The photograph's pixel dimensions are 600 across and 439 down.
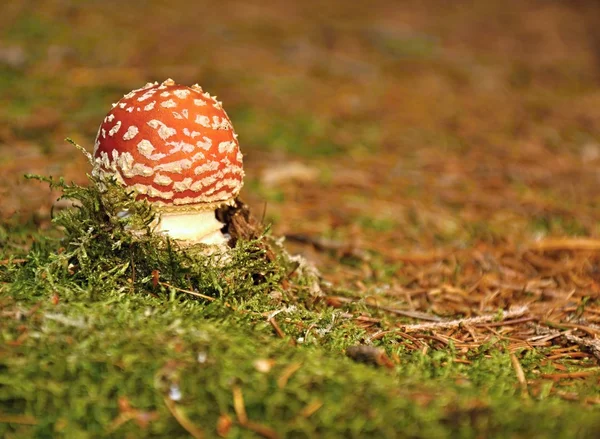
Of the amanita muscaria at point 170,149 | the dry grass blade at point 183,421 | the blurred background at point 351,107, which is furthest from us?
the blurred background at point 351,107

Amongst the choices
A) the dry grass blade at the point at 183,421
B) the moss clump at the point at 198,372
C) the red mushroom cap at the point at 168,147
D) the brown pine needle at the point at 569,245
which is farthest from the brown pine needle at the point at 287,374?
the brown pine needle at the point at 569,245

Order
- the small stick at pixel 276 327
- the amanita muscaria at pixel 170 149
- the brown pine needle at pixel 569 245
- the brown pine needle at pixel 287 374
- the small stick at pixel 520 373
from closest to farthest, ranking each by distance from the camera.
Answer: the brown pine needle at pixel 287 374 → the small stick at pixel 520 373 → the small stick at pixel 276 327 → the amanita muscaria at pixel 170 149 → the brown pine needle at pixel 569 245

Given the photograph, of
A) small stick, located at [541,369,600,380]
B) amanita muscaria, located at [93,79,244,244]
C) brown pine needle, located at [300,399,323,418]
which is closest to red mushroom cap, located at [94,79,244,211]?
amanita muscaria, located at [93,79,244,244]

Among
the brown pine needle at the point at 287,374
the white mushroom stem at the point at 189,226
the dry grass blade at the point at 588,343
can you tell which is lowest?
the dry grass blade at the point at 588,343

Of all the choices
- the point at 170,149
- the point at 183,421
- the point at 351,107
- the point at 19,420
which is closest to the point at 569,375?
the point at 183,421

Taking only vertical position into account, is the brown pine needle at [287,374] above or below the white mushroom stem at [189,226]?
below

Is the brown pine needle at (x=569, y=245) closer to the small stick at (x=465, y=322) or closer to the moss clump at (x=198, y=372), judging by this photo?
the small stick at (x=465, y=322)

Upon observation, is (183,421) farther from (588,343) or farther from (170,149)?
(588,343)
